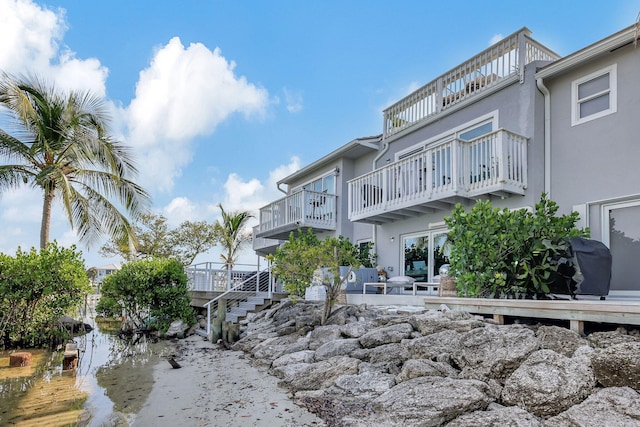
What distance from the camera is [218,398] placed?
670 cm

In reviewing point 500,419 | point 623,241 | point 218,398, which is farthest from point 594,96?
point 218,398

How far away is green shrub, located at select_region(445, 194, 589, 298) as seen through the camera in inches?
294

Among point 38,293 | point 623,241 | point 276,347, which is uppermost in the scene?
point 623,241

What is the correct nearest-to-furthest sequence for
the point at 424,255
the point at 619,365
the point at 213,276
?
the point at 619,365 → the point at 424,255 → the point at 213,276

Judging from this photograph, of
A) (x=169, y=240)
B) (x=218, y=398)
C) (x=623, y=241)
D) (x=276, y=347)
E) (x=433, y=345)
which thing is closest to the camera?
(x=433, y=345)

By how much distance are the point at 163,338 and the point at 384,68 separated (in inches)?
439

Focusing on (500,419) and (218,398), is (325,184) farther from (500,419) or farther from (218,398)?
(500,419)

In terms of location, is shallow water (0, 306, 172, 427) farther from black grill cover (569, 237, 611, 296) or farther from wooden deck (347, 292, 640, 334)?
black grill cover (569, 237, 611, 296)

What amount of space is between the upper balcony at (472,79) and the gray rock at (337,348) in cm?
698

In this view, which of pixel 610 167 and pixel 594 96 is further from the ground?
pixel 594 96

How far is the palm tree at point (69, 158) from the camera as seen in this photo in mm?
13258

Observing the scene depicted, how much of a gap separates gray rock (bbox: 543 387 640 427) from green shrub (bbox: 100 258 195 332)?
484 inches

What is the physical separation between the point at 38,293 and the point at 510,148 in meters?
12.4

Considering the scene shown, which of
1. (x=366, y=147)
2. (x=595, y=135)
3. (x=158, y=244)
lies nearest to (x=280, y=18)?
(x=366, y=147)
